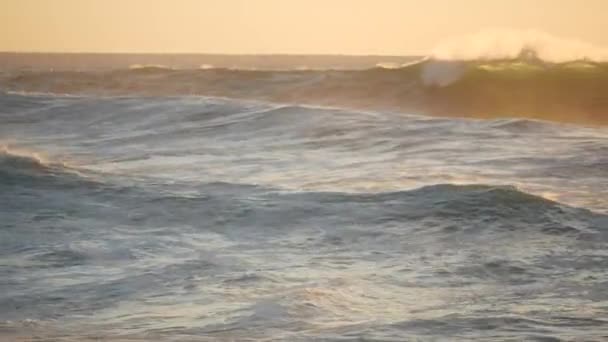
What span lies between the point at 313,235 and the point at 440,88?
1598 cm

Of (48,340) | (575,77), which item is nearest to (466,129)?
(575,77)

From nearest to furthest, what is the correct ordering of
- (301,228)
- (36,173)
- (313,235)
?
1. (313,235)
2. (301,228)
3. (36,173)

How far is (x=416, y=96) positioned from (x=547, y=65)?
322 centimetres

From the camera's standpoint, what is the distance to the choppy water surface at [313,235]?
7352mm

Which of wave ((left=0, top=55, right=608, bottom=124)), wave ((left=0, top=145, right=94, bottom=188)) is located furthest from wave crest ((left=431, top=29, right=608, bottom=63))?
wave ((left=0, top=145, right=94, bottom=188))

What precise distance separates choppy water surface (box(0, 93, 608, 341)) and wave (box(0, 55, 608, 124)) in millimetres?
5589

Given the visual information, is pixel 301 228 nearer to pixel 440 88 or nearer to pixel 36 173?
pixel 36 173

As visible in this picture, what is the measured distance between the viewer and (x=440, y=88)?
84.8 ft

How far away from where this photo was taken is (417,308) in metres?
7.56

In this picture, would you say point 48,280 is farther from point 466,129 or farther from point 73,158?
point 466,129

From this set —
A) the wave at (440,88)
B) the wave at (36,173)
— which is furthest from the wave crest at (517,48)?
the wave at (36,173)

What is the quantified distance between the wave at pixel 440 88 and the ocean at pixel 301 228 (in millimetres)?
4118

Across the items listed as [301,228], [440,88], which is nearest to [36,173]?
[301,228]

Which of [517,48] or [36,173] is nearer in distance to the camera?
[36,173]
